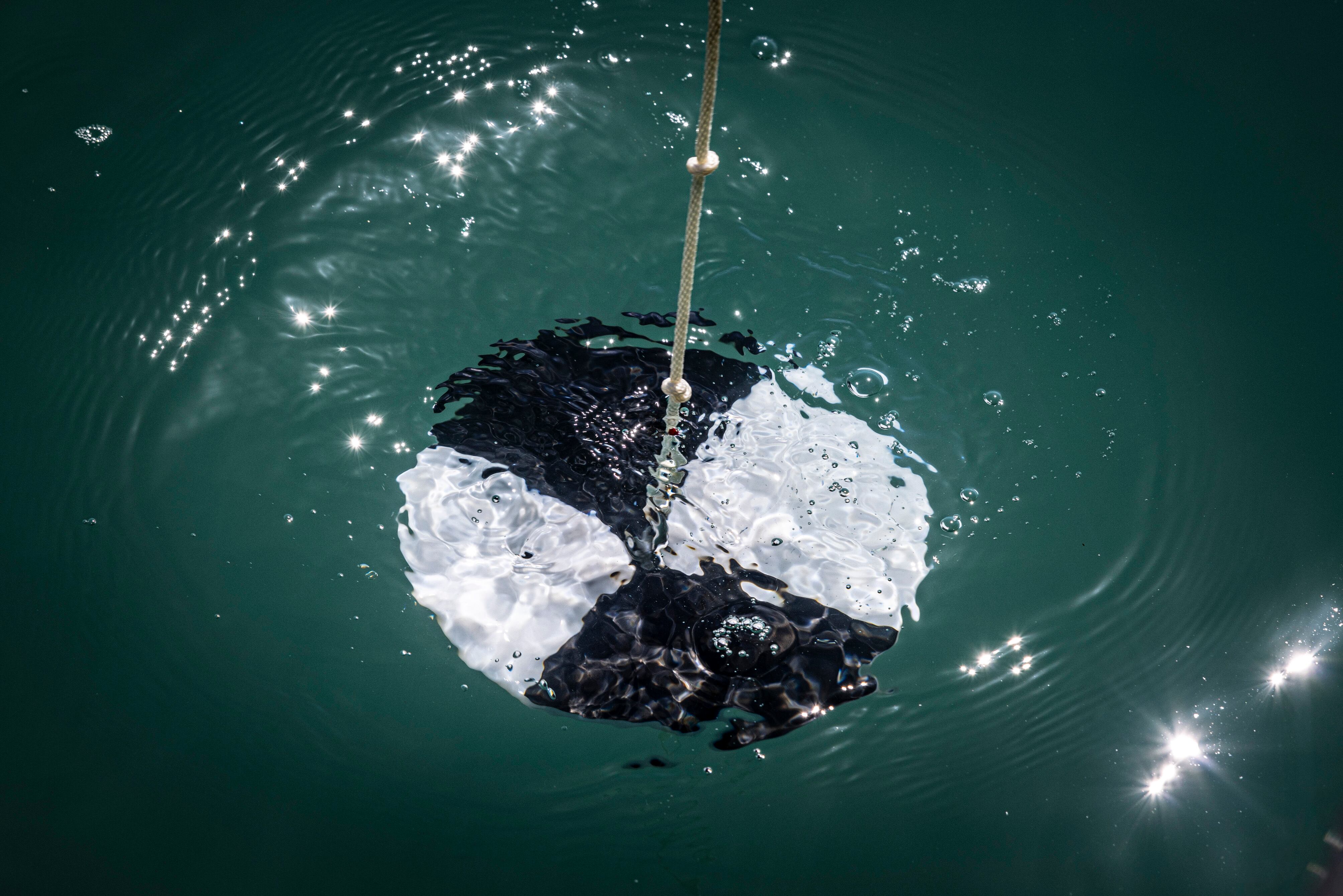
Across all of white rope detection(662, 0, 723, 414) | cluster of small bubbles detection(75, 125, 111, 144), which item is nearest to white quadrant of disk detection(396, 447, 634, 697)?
white rope detection(662, 0, 723, 414)

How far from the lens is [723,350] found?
6.90 feet

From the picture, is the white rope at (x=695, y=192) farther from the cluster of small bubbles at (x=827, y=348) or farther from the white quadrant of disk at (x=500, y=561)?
the cluster of small bubbles at (x=827, y=348)

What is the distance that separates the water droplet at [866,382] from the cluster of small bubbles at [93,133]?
1915 mm

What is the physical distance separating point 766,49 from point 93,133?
175 centimetres

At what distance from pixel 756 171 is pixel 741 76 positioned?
1.09 ft

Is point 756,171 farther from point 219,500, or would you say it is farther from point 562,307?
point 219,500

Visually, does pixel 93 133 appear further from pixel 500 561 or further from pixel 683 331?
pixel 683 331

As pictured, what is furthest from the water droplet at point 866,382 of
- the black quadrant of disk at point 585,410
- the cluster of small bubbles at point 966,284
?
the cluster of small bubbles at point 966,284

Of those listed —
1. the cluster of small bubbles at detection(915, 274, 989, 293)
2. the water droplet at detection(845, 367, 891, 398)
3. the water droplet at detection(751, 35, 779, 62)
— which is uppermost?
the water droplet at detection(751, 35, 779, 62)

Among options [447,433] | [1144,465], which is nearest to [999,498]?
[1144,465]

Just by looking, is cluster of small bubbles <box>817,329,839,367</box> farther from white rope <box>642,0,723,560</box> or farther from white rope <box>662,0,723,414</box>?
white rope <box>662,0,723,414</box>

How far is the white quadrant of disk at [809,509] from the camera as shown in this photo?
1.82m

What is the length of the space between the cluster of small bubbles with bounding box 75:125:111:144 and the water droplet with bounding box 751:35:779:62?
168 centimetres

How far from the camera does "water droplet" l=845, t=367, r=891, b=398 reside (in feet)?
6.74
